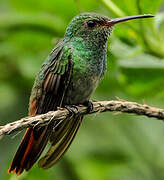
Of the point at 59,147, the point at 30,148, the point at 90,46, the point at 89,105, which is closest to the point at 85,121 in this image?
the point at 90,46

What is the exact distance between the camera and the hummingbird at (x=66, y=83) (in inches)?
146

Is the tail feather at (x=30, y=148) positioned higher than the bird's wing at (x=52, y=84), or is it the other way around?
the bird's wing at (x=52, y=84)

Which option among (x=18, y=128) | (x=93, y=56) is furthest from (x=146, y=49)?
(x=18, y=128)

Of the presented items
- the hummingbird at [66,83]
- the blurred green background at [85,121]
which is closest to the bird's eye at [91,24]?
the hummingbird at [66,83]

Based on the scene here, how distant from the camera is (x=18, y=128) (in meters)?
2.83

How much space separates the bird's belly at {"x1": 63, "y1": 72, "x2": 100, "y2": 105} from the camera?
3.92m

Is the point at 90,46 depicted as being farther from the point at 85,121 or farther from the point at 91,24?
the point at 85,121

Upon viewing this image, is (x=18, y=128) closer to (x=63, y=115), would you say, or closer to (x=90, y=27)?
(x=63, y=115)

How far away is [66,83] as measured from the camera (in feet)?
12.7

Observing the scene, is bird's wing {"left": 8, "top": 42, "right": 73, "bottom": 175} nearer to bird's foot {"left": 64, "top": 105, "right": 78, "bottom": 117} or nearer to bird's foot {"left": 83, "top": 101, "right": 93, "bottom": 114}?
bird's foot {"left": 64, "top": 105, "right": 78, "bottom": 117}

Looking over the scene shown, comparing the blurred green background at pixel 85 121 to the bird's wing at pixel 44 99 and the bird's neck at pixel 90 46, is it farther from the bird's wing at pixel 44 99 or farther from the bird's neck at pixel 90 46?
the bird's wing at pixel 44 99

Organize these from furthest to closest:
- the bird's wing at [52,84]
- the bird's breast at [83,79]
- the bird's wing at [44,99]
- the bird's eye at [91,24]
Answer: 1. the bird's eye at [91,24]
2. the bird's breast at [83,79]
3. the bird's wing at [52,84]
4. the bird's wing at [44,99]

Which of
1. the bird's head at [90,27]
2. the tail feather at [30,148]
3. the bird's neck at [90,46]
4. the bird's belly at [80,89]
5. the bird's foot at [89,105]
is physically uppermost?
the bird's head at [90,27]

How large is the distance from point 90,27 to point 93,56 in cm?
29
